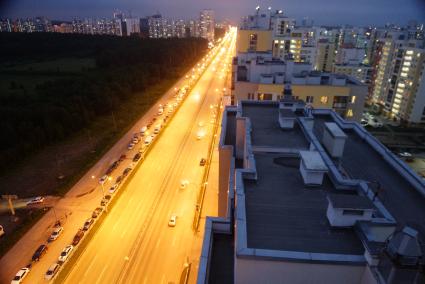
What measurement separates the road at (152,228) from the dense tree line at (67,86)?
20.0m

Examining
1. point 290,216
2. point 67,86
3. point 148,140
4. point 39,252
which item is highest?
point 290,216

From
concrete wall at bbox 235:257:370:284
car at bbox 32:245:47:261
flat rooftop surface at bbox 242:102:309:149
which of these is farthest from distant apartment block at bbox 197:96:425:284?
car at bbox 32:245:47:261

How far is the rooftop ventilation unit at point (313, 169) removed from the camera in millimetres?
14297

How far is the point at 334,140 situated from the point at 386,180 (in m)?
3.73

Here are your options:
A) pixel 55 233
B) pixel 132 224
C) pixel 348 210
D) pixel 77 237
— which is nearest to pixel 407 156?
pixel 132 224

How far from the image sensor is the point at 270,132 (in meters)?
21.7

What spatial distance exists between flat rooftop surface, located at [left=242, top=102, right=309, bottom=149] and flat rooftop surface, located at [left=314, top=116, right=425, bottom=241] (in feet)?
9.80

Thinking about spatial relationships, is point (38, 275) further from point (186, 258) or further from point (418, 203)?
point (418, 203)

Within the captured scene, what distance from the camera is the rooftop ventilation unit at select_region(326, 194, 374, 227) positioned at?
36.7ft

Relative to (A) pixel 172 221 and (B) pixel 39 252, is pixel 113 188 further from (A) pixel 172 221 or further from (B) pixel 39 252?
(B) pixel 39 252

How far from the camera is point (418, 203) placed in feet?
50.0

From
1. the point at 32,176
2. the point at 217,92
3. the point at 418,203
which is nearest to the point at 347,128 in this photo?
the point at 418,203

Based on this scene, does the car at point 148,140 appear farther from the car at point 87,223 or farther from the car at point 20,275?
the car at point 20,275

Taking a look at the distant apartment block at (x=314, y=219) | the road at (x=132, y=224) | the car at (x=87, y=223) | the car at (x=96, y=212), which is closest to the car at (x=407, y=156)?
the road at (x=132, y=224)
